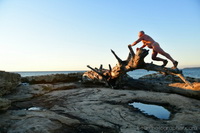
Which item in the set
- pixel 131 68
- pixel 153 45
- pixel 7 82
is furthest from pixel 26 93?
pixel 153 45

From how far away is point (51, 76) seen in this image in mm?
9688

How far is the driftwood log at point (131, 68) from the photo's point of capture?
16.9ft

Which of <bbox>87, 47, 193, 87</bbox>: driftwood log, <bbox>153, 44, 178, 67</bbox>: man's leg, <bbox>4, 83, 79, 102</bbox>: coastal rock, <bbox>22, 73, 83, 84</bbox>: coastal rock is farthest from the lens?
<bbox>22, 73, 83, 84</bbox>: coastal rock

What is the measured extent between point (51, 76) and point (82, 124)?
8.04 metres

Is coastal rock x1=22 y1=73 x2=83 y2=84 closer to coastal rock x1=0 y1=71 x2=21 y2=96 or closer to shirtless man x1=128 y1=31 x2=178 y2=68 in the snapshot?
coastal rock x1=0 y1=71 x2=21 y2=96

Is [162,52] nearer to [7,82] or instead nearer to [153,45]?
[153,45]

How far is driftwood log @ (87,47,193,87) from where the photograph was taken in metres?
5.15

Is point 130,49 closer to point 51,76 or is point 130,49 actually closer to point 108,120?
point 108,120

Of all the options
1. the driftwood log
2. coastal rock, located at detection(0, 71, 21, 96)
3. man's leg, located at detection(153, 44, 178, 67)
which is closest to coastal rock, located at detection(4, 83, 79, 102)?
coastal rock, located at detection(0, 71, 21, 96)

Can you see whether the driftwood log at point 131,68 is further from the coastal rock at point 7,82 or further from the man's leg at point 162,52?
the coastal rock at point 7,82

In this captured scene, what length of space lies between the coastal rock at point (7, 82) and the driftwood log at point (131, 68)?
425 centimetres

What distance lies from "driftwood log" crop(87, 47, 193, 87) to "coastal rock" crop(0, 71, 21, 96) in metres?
4.25

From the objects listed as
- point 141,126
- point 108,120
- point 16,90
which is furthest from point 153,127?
point 16,90

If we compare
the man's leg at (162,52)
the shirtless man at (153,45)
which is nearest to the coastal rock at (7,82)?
the shirtless man at (153,45)
